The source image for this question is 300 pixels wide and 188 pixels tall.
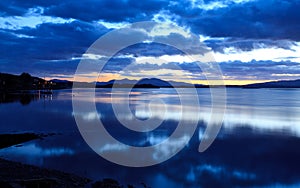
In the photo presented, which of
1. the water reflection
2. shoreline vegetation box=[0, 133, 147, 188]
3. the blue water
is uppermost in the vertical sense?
the water reflection

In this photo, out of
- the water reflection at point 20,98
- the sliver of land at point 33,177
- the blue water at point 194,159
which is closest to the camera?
the sliver of land at point 33,177

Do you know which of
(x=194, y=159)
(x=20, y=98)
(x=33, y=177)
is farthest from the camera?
(x=20, y=98)

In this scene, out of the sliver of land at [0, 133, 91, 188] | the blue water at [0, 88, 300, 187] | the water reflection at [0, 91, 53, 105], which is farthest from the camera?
the water reflection at [0, 91, 53, 105]

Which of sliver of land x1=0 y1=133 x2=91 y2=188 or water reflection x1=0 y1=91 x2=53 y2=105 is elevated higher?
water reflection x1=0 y1=91 x2=53 y2=105

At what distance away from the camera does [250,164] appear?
633 inches

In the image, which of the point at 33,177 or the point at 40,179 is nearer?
the point at 40,179

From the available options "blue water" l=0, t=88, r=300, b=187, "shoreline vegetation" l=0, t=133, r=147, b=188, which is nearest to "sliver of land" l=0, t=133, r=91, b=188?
"shoreline vegetation" l=0, t=133, r=147, b=188

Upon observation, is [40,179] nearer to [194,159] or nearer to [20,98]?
Answer: [194,159]

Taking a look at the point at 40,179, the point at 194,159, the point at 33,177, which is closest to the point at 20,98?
the point at 194,159

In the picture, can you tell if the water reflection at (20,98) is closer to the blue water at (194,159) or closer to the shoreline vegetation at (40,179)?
the blue water at (194,159)

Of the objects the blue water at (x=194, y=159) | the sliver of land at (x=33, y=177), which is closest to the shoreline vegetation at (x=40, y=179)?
the sliver of land at (x=33, y=177)

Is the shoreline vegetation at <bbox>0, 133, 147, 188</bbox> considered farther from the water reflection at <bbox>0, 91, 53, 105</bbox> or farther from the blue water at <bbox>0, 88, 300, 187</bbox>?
the water reflection at <bbox>0, 91, 53, 105</bbox>

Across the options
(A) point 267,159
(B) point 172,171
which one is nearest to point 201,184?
(B) point 172,171

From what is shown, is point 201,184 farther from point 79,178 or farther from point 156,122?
point 156,122
